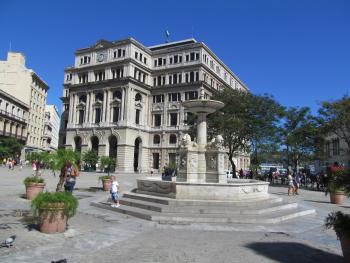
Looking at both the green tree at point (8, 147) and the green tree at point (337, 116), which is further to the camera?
the green tree at point (8, 147)

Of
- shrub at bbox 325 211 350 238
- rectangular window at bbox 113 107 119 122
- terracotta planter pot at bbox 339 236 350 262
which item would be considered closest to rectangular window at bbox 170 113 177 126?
rectangular window at bbox 113 107 119 122

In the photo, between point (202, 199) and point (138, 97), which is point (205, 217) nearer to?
point (202, 199)

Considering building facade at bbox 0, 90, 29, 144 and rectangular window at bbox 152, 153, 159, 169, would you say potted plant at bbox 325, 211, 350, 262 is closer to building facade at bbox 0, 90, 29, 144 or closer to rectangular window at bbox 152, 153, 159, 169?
rectangular window at bbox 152, 153, 159, 169

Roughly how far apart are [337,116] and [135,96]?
3766cm

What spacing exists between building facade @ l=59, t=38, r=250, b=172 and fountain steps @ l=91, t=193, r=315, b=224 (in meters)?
44.4

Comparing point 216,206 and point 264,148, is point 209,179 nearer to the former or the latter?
point 216,206

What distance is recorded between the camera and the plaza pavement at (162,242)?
7168 millimetres

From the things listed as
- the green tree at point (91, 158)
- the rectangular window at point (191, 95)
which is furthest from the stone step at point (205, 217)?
the rectangular window at point (191, 95)

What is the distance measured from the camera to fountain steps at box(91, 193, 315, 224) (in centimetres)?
1148

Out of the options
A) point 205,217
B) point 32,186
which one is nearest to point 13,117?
point 32,186

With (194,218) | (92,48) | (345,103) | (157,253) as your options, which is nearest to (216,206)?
(194,218)

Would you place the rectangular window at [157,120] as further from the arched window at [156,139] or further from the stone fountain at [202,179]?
the stone fountain at [202,179]

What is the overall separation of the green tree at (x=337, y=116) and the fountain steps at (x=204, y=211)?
18.8m

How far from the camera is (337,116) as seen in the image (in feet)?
102
